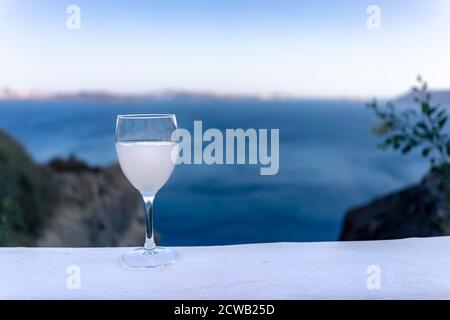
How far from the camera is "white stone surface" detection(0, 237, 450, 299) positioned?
62 cm

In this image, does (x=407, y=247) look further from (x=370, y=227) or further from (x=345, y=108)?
(x=345, y=108)

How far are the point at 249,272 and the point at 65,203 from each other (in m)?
2.69

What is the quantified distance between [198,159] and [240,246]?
141 mm

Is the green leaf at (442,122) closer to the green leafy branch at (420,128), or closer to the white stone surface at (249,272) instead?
the green leafy branch at (420,128)

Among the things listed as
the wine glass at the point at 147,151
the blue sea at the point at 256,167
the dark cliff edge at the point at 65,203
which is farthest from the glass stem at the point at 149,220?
the blue sea at the point at 256,167

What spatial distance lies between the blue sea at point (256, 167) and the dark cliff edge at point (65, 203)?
11 cm

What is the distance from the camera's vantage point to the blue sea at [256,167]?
9.58 feet

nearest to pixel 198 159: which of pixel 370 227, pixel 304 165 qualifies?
pixel 370 227

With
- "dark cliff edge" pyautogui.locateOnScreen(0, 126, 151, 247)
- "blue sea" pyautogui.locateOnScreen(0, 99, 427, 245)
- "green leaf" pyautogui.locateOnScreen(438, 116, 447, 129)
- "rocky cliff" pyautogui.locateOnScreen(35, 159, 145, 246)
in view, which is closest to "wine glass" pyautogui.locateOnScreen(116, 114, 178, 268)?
"green leaf" pyautogui.locateOnScreen(438, 116, 447, 129)

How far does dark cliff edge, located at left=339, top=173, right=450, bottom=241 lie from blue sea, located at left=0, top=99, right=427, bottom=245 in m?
0.07

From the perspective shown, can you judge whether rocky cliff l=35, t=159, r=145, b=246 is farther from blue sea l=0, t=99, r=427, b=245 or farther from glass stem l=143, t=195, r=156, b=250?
glass stem l=143, t=195, r=156, b=250

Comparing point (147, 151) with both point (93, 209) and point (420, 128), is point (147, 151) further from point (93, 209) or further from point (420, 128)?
point (93, 209)

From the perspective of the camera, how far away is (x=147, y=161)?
75 centimetres

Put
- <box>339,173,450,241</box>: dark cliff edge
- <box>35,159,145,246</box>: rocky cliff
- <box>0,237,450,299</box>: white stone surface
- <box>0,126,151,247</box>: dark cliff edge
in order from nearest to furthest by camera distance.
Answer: <box>0,237,450,299</box>: white stone surface < <box>339,173,450,241</box>: dark cliff edge < <box>0,126,151,247</box>: dark cliff edge < <box>35,159,145,246</box>: rocky cliff
